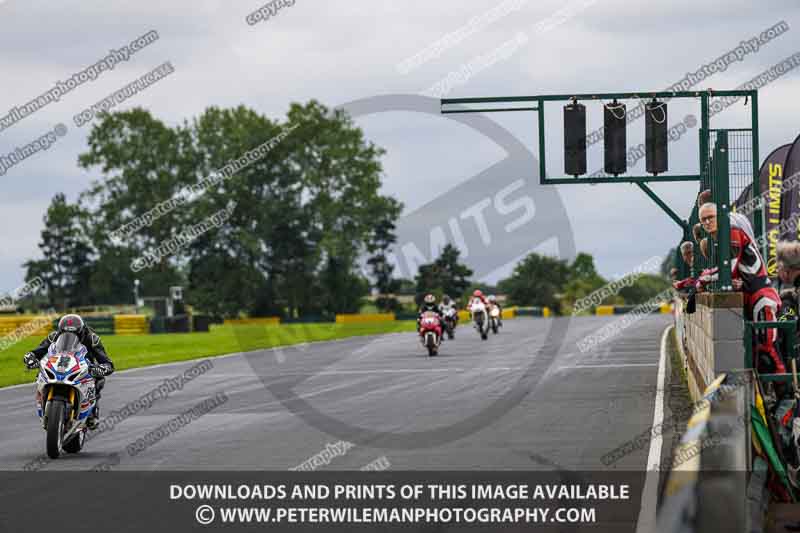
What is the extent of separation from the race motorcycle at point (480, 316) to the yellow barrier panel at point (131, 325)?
19356 mm

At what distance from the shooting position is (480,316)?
41375 mm

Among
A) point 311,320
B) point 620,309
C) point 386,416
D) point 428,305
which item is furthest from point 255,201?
point 386,416

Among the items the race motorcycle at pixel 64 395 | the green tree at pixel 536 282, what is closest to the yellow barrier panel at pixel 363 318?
the green tree at pixel 536 282

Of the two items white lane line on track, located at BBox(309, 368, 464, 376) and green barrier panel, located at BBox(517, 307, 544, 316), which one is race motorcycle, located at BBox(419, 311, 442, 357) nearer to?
white lane line on track, located at BBox(309, 368, 464, 376)

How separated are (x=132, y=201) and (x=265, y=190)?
32.9 feet

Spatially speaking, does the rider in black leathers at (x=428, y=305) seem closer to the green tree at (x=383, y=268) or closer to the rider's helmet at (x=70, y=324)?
the rider's helmet at (x=70, y=324)

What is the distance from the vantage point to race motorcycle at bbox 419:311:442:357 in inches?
1195

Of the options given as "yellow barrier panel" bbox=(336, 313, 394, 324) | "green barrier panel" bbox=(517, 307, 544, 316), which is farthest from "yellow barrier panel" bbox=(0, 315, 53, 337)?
"green barrier panel" bbox=(517, 307, 544, 316)

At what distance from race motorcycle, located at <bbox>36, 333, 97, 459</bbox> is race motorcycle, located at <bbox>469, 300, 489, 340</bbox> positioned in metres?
28.8

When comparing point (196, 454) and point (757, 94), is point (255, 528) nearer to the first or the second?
point (196, 454)

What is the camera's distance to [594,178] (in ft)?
78.2

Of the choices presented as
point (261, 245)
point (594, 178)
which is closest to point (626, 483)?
point (594, 178)

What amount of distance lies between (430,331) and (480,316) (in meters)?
11.0

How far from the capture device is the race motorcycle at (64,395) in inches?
467
